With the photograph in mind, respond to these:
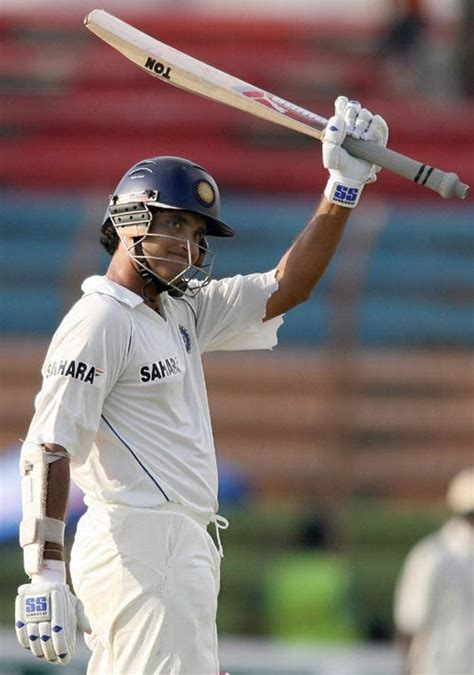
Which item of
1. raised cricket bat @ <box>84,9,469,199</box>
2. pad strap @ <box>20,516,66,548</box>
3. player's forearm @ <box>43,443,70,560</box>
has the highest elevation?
raised cricket bat @ <box>84,9,469,199</box>

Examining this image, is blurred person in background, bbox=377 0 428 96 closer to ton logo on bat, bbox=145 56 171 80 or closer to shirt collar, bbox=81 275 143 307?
ton logo on bat, bbox=145 56 171 80

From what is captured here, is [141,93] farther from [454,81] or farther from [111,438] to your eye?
[111,438]

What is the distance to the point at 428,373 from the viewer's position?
35.0ft

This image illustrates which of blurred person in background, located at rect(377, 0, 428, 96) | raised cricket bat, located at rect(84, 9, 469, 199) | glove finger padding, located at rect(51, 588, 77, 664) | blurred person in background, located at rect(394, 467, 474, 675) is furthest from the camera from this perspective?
blurred person in background, located at rect(377, 0, 428, 96)

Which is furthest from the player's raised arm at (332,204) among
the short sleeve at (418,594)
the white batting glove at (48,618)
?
the short sleeve at (418,594)

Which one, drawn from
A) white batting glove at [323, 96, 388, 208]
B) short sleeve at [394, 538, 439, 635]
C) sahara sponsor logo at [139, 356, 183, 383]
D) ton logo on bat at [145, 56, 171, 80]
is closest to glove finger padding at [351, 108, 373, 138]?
white batting glove at [323, 96, 388, 208]

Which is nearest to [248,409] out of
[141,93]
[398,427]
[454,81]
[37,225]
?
[398,427]

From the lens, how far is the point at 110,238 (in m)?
3.88

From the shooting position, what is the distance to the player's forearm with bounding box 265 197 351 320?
3.93 metres

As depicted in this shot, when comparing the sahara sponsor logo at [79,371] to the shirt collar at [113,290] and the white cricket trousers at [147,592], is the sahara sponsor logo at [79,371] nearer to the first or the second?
the shirt collar at [113,290]

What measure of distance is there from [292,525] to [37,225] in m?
2.98

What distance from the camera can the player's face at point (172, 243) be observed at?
3705 millimetres

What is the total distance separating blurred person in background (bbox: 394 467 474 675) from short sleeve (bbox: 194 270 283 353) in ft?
8.34

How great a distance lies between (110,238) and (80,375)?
0.46 meters
